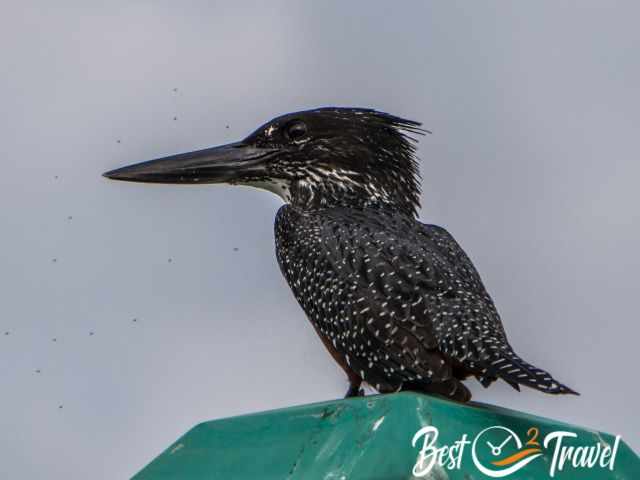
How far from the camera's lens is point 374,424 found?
154 inches

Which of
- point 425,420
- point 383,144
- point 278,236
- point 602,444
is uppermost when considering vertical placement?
point 383,144

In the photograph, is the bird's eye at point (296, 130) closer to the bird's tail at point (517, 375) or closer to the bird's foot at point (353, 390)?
the bird's foot at point (353, 390)

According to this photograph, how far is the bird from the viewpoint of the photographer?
5559 millimetres

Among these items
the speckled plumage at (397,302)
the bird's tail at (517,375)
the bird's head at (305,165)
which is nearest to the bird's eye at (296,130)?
the bird's head at (305,165)

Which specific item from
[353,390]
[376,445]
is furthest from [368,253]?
[376,445]

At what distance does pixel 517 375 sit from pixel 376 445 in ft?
4.68

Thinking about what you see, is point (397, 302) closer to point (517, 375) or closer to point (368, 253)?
point (368, 253)

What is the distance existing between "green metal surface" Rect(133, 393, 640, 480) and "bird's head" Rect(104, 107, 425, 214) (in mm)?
2841

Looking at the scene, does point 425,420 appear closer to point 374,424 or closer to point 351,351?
point 374,424

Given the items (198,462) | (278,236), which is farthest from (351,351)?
(198,462)

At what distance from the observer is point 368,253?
20.2 ft

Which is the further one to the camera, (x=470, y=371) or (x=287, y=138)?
(x=287, y=138)

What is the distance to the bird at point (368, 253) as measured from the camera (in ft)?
18.2

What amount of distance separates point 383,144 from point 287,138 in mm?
611
